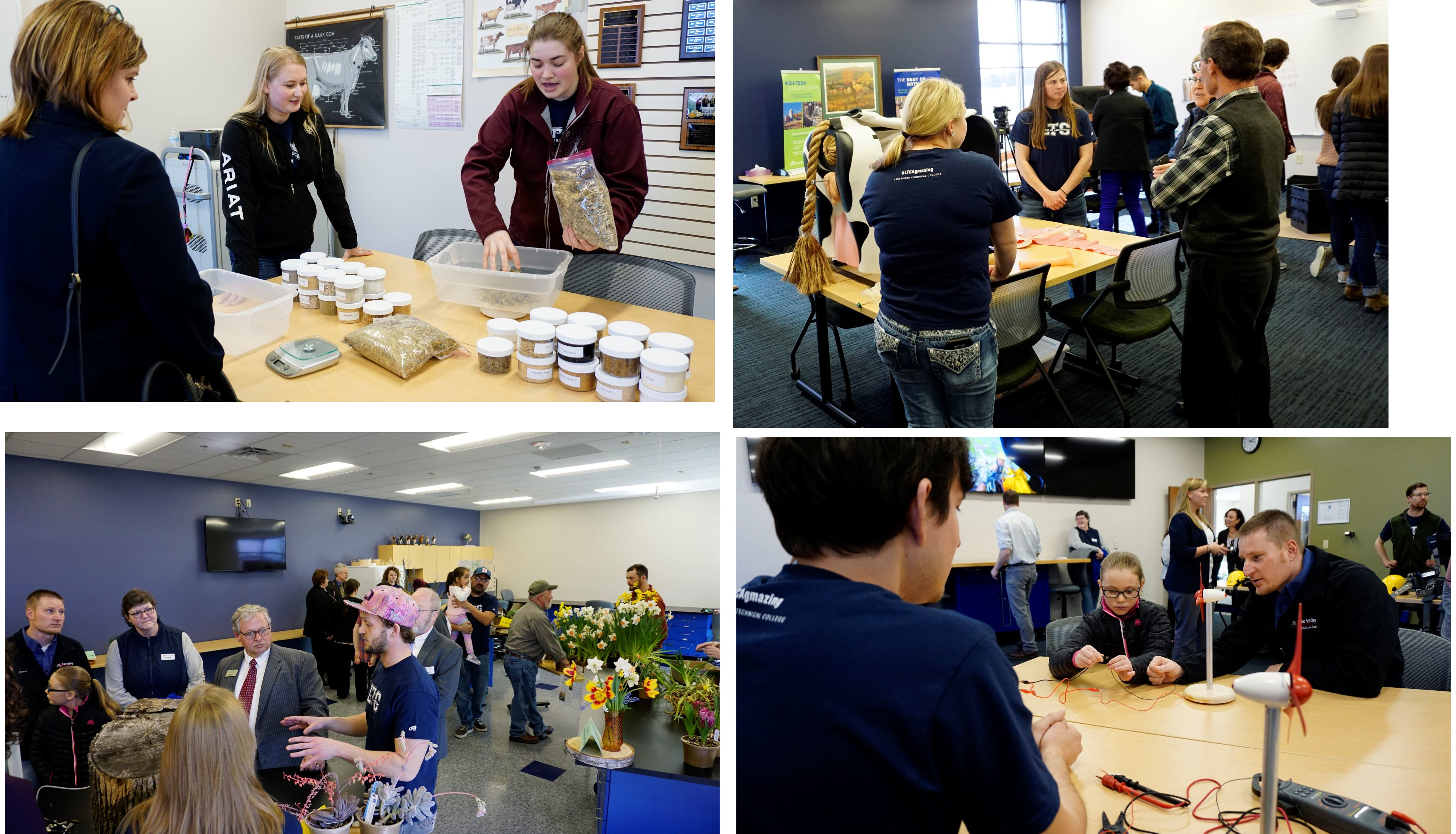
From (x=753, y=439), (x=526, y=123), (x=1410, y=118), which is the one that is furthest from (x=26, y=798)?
(x=1410, y=118)

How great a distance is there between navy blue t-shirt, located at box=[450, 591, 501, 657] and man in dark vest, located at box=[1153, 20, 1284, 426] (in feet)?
7.22

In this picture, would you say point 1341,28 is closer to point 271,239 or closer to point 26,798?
point 271,239

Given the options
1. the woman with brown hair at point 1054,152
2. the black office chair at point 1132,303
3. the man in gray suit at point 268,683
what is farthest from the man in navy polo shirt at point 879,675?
the black office chair at point 1132,303

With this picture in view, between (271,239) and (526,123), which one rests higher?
(526,123)

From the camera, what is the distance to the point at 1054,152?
125 inches

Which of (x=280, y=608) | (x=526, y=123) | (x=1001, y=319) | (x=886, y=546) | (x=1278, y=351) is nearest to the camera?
(x=886, y=546)

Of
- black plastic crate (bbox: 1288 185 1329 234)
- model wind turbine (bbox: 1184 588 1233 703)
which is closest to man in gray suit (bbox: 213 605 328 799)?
model wind turbine (bbox: 1184 588 1233 703)

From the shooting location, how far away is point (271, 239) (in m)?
2.54

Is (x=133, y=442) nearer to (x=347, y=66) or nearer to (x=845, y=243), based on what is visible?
(x=845, y=243)

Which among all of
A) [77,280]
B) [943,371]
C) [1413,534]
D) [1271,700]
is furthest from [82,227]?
[1413,534]

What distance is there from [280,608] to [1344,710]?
2.30 metres

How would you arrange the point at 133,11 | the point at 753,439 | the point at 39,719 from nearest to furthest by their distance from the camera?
1. the point at 753,439
2. the point at 39,719
3. the point at 133,11

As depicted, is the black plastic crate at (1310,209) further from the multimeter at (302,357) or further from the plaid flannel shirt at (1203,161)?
the multimeter at (302,357)

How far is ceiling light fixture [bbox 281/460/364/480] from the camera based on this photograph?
161 cm
